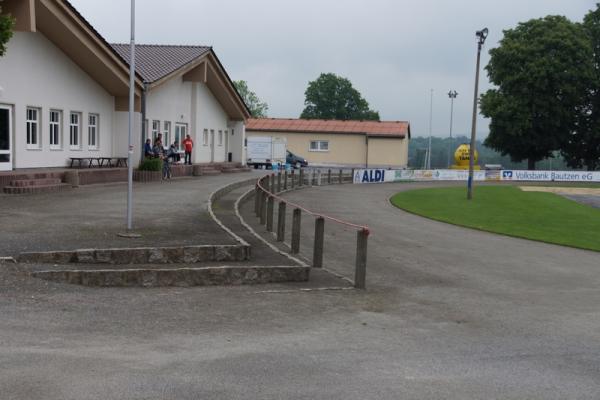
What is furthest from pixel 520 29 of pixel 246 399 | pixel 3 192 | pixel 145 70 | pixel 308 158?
pixel 246 399

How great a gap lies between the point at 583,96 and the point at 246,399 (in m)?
66.6

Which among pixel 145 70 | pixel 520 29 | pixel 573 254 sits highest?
pixel 520 29

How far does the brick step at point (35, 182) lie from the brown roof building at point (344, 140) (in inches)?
1846

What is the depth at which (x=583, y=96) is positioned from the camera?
6594 cm

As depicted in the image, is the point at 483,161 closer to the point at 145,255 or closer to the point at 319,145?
the point at 319,145

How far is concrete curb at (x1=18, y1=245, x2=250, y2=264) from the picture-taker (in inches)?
428

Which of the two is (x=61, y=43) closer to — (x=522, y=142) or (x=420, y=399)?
(x=420, y=399)

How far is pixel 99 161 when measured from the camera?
97.1 ft

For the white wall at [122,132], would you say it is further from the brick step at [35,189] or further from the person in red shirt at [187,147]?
the brick step at [35,189]

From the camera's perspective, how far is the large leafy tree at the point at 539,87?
6430 centimetres

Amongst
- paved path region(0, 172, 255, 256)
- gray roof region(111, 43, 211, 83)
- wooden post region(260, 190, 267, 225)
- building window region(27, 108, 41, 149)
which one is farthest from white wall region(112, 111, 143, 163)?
wooden post region(260, 190, 267, 225)

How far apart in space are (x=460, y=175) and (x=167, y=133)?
30.5m

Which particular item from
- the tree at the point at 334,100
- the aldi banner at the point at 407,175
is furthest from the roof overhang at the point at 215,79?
the tree at the point at 334,100

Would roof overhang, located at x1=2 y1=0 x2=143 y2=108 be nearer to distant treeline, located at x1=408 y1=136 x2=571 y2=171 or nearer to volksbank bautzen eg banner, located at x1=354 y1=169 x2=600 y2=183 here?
volksbank bautzen eg banner, located at x1=354 y1=169 x2=600 y2=183
